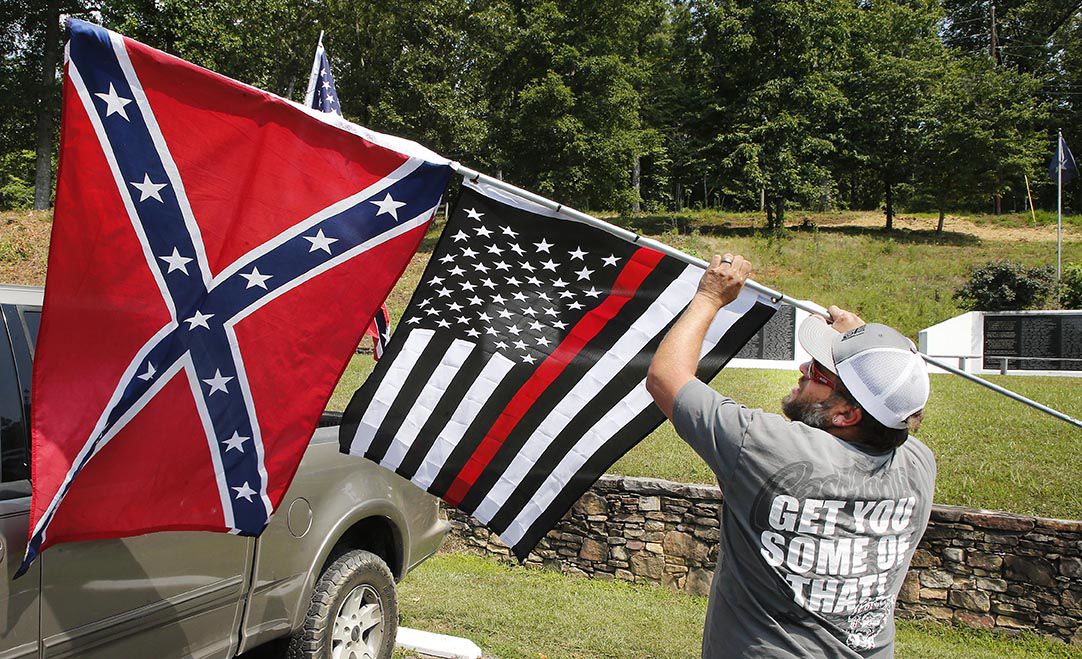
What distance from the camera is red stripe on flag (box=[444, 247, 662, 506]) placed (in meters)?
3.19

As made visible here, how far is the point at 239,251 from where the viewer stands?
8.91ft

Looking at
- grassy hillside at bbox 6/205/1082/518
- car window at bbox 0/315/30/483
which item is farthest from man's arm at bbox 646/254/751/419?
grassy hillside at bbox 6/205/1082/518

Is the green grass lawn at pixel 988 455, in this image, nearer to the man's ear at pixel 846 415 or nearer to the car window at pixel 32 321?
the man's ear at pixel 846 415

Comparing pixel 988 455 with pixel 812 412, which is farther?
Answer: pixel 988 455

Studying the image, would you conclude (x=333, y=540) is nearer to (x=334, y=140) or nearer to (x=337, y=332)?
(x=337, y=332)

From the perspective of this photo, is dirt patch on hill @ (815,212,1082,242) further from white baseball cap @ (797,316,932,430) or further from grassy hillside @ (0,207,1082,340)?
white baseball cap @ (797,316,932,430)

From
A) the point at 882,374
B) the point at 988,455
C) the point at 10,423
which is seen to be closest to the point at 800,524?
the point at 882,374

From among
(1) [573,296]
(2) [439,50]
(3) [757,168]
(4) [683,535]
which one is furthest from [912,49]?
(1) [573,296]

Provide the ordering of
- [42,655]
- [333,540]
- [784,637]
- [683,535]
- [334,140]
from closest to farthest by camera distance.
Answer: [784,637] < [42,655] < [334,140] < [333,540] < [683,535]

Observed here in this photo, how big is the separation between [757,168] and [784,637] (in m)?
36.5

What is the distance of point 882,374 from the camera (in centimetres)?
212

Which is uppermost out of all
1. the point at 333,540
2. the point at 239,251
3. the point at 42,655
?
the point at 239,251

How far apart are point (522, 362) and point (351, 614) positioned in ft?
5.94

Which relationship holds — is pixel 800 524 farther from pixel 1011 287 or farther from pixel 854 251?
pixel 854 251
